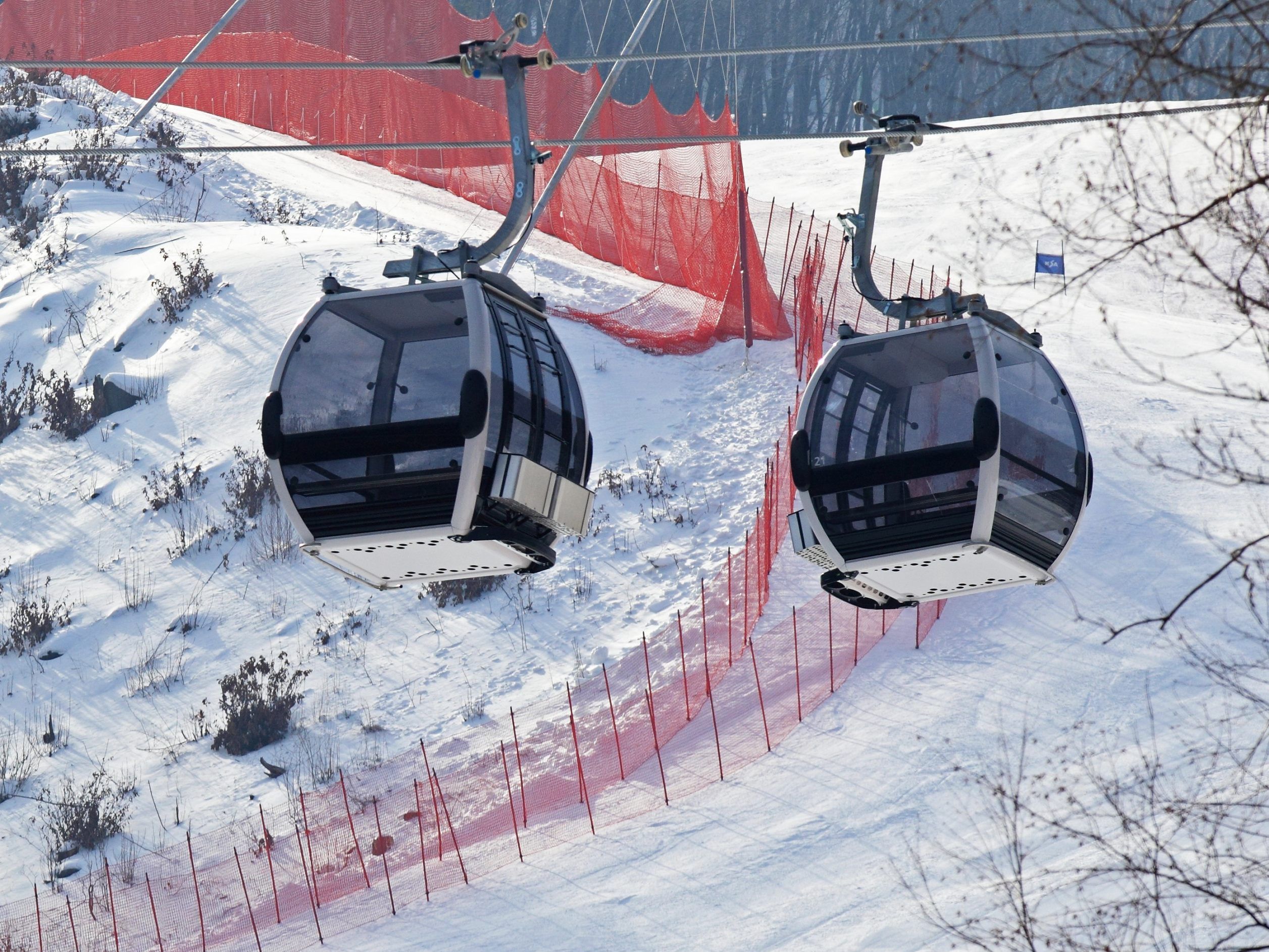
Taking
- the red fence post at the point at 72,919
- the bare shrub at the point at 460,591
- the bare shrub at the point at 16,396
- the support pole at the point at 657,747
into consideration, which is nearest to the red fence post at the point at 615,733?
the support pole at the point at 657,747

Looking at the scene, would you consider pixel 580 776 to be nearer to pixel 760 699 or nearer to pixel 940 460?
pixel 760 699

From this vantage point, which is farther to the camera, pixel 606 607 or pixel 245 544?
pixel 245 544

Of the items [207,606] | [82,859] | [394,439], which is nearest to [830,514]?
[394,439]

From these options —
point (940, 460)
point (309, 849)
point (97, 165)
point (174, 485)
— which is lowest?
point (309, 849)

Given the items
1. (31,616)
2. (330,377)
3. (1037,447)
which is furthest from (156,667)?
(1037,447)

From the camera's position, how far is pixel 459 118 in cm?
2564

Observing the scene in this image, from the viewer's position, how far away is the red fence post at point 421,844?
1277cm

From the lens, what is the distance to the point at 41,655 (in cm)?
1684

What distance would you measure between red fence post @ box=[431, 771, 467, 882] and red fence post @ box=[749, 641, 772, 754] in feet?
8.69

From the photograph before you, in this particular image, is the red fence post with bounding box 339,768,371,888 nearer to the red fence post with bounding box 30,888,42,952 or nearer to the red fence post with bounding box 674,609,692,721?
the red fence post with bounding box 30,888,42,952

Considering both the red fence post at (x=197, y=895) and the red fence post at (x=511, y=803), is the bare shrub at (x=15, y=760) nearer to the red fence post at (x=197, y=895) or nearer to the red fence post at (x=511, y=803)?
the red fence post at (x=197, y=895)

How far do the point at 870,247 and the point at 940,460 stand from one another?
1234 mm

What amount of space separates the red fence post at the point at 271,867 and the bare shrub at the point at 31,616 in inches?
175

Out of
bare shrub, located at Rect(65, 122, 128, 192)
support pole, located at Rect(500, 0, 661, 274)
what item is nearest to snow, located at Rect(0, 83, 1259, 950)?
bare shrub, located at Rect(65, 122, 128, 192)
